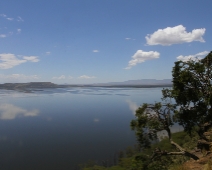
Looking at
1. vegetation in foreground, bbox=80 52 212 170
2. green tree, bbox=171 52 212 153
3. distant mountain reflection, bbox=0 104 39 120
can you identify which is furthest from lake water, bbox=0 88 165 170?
green tree, bbox=171 52 212 153

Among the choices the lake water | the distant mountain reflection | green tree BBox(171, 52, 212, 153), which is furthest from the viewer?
the distant mountain reflection

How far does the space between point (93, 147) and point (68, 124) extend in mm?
14879

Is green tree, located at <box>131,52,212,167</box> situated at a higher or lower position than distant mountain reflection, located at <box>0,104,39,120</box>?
higher

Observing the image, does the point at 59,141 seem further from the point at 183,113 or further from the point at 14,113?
the point at 14,113

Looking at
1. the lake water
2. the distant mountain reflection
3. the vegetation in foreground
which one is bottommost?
the lake water

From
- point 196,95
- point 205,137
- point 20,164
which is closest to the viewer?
point 205,137

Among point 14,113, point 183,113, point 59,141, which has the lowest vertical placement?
point 59,141

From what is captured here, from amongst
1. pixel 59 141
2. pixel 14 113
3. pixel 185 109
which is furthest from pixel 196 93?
pixel 14 113

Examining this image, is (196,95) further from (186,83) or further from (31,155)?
(31,155)

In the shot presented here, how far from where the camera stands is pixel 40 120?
5397 centimetres

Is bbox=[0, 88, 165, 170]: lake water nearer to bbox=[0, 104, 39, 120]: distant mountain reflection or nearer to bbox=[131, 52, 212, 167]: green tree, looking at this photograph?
bbox=[0, 104, 39, 120]: distant mountain reflection

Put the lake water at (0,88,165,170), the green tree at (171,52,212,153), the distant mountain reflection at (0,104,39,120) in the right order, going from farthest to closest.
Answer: the distant mountain reflection at (0,104,39,120)
the lake water at (0,88,165,170)
the green tree at (171,52,212,153)

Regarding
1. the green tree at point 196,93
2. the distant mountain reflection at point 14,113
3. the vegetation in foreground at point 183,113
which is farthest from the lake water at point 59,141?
the green tree at point 196,93

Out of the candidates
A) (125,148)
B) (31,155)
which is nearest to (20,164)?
(31,155)
